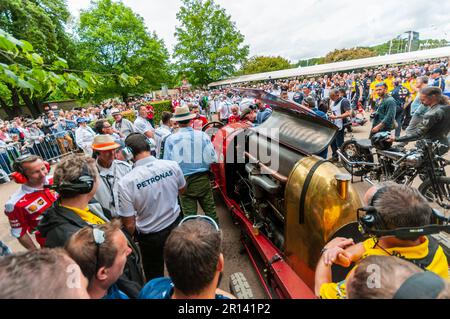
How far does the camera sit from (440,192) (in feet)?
12.1

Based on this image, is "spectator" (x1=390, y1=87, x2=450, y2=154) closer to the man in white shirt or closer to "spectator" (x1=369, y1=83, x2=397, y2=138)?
"spectator" (x1=369, y1=83, x2=397, y2=138)

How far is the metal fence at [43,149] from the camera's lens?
27.7ft

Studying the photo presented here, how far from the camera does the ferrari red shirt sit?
2424 millimetres

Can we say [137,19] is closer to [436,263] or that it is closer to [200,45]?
[200,45]

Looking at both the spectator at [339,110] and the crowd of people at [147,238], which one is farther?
the spectator at [339,110]

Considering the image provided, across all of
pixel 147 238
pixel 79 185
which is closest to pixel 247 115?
pixel 147 238

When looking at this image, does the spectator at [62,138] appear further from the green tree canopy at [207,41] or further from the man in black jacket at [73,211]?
the green tree canopy at [207,41]

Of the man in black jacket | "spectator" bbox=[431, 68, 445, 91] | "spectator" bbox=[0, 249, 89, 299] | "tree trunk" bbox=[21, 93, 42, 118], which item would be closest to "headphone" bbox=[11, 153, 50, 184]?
the man in black jacket

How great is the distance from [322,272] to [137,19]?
3149cm

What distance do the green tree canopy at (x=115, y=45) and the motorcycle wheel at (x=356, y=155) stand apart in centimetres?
2294

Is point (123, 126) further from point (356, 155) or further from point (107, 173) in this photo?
point (356, 155)

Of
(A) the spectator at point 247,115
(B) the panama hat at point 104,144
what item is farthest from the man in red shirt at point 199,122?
(B) the panama hat at point 104,144

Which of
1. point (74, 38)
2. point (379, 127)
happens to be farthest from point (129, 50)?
point (379, 127)

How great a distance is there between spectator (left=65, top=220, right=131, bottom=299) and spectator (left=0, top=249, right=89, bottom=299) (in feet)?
0.99
